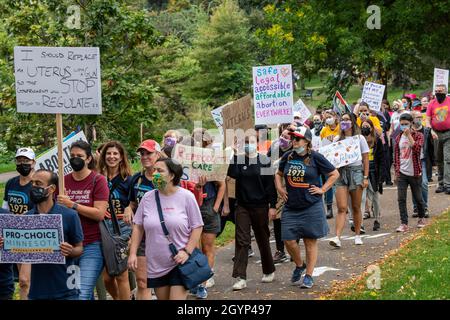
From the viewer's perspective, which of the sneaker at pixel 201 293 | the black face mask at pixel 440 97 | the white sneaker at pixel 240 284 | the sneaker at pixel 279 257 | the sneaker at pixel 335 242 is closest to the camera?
the sneaker at pixel 201 293

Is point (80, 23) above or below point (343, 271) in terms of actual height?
above

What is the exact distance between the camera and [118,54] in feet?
53.3

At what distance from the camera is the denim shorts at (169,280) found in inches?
310

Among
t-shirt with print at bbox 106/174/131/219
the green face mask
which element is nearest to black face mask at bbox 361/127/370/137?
t-shirt with print at bbox 106/174/131/219

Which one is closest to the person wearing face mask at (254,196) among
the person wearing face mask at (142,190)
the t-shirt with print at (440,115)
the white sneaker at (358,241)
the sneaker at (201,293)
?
the sneaker at (201,293)

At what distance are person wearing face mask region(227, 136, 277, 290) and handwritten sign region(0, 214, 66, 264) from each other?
4010mm

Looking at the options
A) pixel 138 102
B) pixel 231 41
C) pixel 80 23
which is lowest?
pixel 138 102

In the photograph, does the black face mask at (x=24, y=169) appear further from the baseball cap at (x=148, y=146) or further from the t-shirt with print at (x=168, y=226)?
the t-shirt with print at (x=168, y=226)

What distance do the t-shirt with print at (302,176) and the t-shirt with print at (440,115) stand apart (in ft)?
25.5

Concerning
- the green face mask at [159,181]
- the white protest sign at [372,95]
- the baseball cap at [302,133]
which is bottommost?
the green face mask at [159,181]

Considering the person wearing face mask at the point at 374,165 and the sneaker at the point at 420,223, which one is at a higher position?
the person wearing face mask at the point at 374,165

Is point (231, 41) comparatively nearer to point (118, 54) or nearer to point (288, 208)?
point (118, 54)

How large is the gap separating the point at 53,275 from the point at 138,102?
26.5 feet
